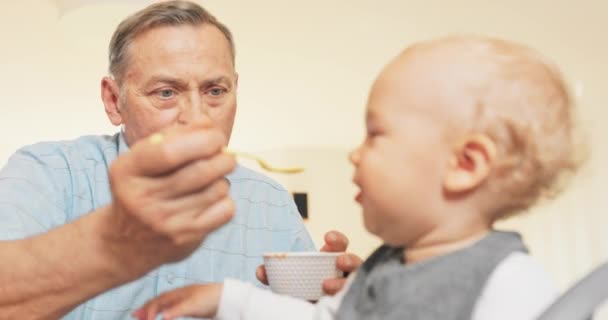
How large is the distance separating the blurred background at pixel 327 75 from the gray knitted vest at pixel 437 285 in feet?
6.42

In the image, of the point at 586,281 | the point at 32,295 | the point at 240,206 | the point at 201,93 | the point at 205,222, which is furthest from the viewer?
the point at 240,206

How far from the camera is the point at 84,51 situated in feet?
9.04

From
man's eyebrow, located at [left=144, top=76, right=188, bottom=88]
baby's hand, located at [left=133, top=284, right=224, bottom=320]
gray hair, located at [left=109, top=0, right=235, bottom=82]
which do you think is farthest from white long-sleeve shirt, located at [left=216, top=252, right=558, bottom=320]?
gray hair, located at [left=109, top=0, right=235, bottom=82]

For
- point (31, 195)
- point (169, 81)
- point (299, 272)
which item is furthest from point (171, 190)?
point (169, 81)

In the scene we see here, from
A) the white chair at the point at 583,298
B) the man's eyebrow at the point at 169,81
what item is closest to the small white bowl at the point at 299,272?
the white chair at the point at 583,298

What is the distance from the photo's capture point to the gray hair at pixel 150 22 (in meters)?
1.68

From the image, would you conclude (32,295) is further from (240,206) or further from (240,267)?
(240,206)

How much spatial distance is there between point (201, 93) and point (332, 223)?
130 cm

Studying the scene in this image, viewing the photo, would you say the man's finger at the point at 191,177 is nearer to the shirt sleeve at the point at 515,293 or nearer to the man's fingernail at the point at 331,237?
the shirt sleeve at the point at 515,293

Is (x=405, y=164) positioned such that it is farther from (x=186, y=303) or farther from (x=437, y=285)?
(x=186, y=303)

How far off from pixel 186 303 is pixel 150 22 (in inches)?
36.8

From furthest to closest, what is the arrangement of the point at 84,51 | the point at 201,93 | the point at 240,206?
the point at 84,51
the point at 240,206
the point at 201,93

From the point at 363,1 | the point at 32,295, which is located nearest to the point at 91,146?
the point at 32,295

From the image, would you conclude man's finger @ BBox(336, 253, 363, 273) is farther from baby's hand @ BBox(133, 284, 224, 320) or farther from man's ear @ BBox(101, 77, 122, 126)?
man's ear @ BBox(101, 77, 122, 126)
